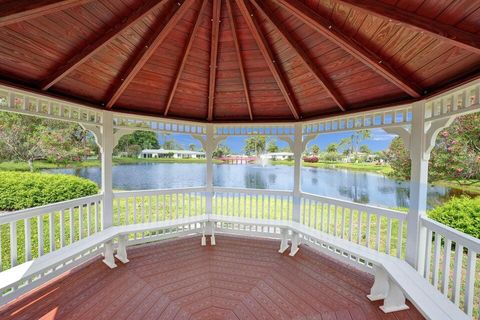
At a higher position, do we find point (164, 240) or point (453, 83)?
point (453, 83)

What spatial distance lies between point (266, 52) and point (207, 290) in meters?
3.43

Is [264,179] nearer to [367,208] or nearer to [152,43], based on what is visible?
[367,208]

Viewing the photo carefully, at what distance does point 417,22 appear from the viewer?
182cm

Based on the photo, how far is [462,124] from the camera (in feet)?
21.7

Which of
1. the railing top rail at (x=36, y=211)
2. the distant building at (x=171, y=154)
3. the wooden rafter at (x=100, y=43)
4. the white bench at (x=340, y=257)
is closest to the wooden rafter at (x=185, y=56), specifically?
the wooden rafter at (x=100, y=43)

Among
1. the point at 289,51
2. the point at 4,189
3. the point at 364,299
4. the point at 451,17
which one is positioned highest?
the point at 289,51

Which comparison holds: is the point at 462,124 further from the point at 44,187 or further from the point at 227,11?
the point at 44,187

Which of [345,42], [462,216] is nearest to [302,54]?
[345,42]

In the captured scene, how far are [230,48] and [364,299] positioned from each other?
13.1 ft

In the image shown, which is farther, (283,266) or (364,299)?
(283,266)

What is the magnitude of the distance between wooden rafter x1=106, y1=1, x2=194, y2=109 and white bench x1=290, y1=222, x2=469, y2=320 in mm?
3778

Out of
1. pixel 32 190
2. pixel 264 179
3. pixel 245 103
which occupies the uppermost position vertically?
pixel 245 103

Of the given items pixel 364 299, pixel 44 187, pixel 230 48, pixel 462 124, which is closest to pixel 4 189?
pixel 44 187

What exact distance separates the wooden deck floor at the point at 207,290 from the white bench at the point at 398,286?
0.58 ft
